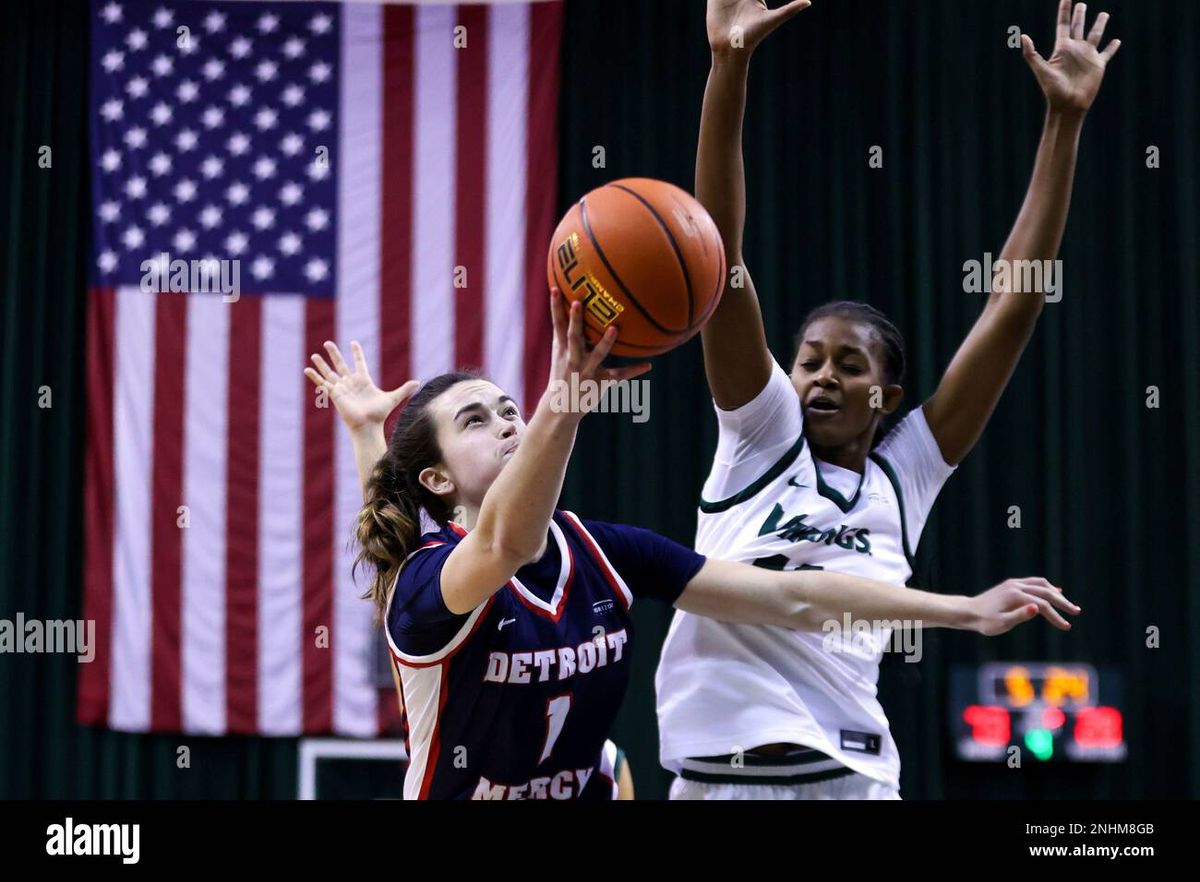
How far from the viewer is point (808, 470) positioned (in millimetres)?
3203

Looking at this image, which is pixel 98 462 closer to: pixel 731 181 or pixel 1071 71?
pixel 731 181

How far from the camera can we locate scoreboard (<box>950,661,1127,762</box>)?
5859mm

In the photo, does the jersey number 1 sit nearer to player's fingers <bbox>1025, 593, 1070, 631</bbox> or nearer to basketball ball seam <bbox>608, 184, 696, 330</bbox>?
basketball ball seam <bbox>608, 184, 696, 330</bbox>

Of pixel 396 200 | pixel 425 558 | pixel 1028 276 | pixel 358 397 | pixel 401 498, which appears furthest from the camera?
pixel 396 200

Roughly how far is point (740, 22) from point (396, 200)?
340cm

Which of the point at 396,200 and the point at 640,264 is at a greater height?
the point at 396,200

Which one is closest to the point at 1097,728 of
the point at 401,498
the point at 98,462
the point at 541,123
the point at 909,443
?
the point at 909,443

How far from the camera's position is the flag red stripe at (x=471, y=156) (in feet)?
20.0

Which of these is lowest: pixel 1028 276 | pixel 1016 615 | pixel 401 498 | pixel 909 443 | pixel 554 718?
pixel 554 718

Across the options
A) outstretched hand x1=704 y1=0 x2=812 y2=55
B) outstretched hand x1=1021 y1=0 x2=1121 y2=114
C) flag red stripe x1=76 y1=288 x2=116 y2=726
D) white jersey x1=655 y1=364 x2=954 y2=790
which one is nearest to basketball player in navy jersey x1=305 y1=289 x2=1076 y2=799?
white jersey x1=655 y1=364 x2=954 y2=790

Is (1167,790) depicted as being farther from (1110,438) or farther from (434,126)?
(434,126)

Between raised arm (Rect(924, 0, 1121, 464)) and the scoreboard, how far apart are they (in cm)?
278

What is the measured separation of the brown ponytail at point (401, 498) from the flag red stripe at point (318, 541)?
3049 millimetres

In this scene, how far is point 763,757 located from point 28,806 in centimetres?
174
